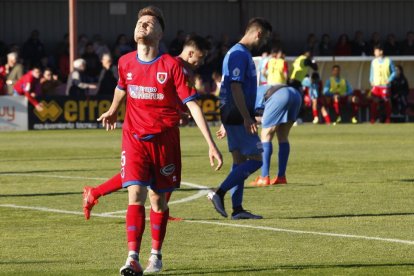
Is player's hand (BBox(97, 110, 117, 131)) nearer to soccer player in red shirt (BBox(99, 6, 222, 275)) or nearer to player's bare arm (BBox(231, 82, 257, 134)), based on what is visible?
soccer player in red shirt (BBox(99, 6, 222, 275))

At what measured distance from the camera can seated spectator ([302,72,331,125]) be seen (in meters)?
36.4

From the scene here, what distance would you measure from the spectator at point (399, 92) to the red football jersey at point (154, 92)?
28555 millimetres

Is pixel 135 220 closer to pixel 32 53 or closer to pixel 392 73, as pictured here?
pixel 392 73

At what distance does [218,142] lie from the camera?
2850 centimetres

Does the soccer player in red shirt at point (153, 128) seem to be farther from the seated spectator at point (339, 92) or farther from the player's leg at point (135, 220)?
the seated spectator at point (339, 92)

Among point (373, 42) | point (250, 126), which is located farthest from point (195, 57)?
point (373, 42)

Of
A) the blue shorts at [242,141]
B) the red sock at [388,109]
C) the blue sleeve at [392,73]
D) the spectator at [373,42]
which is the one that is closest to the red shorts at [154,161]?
the blue shorts at [242,141]

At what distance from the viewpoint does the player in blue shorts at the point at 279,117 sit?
55.6 ft

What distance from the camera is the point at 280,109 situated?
1692 cm

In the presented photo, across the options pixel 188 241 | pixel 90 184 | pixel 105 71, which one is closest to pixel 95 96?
pixel 105 71

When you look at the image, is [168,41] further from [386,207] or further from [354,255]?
[354,255]

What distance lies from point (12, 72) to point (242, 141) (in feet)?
68.9

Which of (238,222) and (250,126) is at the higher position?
(250,126)

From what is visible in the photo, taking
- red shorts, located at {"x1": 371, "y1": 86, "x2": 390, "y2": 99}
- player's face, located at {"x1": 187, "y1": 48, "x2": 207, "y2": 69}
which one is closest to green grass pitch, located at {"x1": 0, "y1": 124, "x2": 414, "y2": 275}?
player's face, located at {"x1": 187, "y1": 48, "x2": 207, "y2": 69}
